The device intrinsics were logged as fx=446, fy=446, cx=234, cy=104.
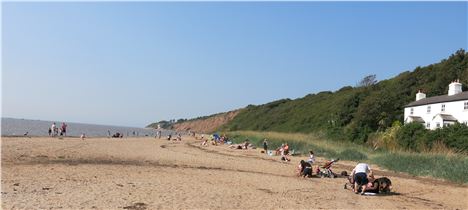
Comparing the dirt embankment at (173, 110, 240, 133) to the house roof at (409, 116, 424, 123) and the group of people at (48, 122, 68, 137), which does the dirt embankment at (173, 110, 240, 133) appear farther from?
the house roof at (409, 116, 424, 123)

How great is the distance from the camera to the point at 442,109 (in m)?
43.6

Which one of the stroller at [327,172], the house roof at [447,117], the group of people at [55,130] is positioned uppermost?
the house roof at [447,117]

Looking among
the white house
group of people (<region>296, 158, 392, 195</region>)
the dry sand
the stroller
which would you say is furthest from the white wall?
group of people (<region>296, 158, 392, 195</region>)

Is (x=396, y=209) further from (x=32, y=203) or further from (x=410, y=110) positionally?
(x=410, y=110)

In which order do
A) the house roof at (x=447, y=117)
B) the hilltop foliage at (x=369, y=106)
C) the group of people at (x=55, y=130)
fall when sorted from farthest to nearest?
the hilltop foliage at (x=369, y=106)
the group of people at (x=55, y=130)
the house roof at (x=447, y=117)

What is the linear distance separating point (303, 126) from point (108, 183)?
64.3 meters

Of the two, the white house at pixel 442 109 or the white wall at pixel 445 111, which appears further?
the white house at pixel 442 109

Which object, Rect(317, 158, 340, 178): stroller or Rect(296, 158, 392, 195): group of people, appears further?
Rect(317, 158, 340, 178): stroller

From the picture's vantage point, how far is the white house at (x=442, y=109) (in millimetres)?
40625

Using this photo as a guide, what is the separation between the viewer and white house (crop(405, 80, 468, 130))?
4062cm

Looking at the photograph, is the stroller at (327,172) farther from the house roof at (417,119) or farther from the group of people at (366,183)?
the house roof at (417,119)

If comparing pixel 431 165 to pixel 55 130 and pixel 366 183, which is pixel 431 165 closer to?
pixel 366 183

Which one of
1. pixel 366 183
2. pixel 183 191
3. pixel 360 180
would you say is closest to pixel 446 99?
pixel 366 183

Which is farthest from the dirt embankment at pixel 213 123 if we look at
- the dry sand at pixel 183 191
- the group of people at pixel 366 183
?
the group of people at pixel 366 183
